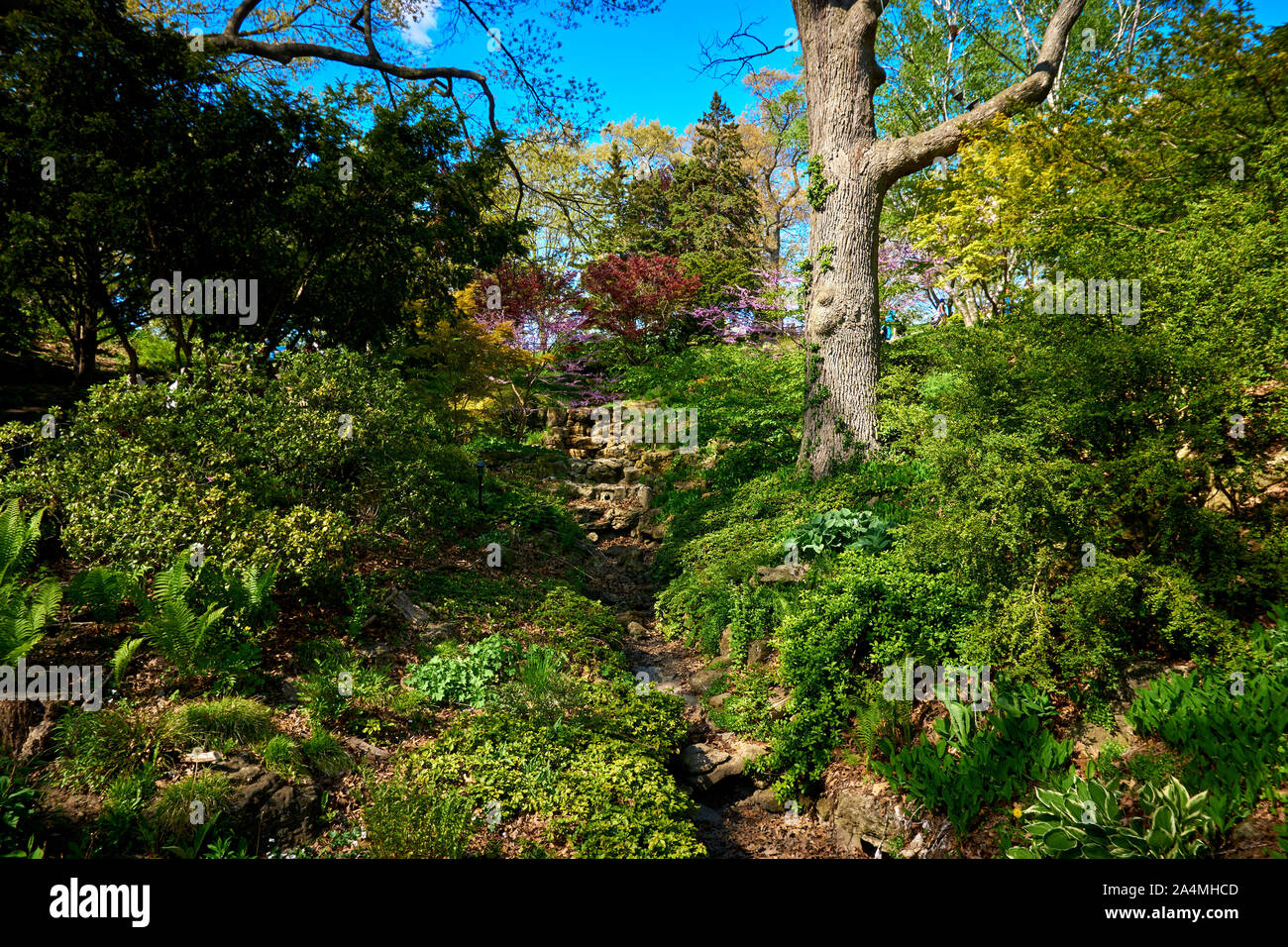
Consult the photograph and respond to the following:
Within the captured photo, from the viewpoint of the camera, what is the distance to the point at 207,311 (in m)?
7.84

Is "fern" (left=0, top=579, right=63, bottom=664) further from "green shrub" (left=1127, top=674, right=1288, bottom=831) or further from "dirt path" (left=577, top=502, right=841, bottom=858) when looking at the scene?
"green shrub" (left=1127, top=674, right=1288, bottom=831)

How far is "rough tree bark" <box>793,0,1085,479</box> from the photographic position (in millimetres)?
8102

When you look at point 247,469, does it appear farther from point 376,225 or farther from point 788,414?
point 788,414

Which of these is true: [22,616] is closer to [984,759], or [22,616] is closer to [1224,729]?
[984,759]

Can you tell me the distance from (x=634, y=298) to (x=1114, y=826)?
49.8 feet

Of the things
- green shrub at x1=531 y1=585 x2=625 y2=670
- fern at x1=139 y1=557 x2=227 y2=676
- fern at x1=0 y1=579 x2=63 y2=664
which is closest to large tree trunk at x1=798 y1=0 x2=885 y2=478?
green shrub at x1=531 y1=585 x2=625 y2=670

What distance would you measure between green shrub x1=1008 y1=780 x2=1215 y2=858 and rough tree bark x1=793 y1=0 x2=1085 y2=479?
539 cm

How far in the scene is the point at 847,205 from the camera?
8.20 meters

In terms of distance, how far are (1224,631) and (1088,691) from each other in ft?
2.55

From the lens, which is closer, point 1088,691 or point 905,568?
point 1088,691

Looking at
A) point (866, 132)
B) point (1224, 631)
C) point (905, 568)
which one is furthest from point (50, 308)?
point (1224, 631)

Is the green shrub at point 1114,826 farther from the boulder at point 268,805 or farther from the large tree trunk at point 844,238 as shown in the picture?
the large tree trunk at point 844,238

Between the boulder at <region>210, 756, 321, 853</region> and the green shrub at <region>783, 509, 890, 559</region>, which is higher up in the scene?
the green shrub at <region>783, 509, 890, 559</region>

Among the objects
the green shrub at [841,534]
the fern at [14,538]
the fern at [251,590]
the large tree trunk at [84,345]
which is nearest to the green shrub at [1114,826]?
the green shrub at [841,534]
